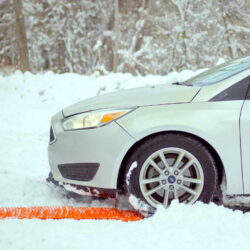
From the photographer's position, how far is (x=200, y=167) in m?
3.18

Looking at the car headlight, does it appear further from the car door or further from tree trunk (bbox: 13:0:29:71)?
tree trunk (bbox: 13:0:29:71)

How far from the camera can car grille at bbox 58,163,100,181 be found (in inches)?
128

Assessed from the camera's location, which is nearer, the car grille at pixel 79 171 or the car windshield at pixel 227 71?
the car grille at pixel 79 171

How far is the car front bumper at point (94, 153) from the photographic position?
317cm

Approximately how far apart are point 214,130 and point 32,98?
26.0ft

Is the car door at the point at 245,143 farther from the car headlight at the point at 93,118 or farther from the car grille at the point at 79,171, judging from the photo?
the car grille at the point at 79,171

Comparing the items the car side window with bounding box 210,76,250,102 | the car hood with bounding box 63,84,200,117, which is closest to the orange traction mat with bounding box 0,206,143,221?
the car hood with bounding box 63,84,200,117

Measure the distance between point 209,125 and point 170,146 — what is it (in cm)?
36

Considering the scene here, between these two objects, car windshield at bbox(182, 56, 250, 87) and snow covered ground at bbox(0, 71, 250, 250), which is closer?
snow covered ground at bbox(0, 71, 250, 250)

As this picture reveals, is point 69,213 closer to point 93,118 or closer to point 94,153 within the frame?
point 94,153

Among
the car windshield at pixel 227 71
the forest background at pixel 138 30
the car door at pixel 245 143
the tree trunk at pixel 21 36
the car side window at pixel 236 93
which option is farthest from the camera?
the forest background at pixel 138 30

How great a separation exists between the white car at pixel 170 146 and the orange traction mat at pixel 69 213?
0.20 metres

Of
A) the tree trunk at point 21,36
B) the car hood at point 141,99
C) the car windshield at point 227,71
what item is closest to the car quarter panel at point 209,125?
the car hood at point 141,99

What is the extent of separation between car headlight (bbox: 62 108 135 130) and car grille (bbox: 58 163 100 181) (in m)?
0.32
